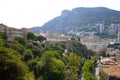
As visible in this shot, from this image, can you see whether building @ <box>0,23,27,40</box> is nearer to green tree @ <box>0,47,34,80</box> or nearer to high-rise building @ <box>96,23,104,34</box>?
green tree @ <box>0,47,34,80</box>

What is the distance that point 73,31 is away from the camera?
190 m

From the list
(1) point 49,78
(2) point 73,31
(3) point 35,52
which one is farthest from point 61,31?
(1) point 49,78

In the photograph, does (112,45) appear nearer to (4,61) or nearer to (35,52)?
(35,52)

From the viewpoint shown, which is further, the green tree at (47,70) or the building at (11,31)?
the building at (11,31)

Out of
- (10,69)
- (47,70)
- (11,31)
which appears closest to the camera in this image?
(10,69)

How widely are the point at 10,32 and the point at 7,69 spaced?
1640 inches

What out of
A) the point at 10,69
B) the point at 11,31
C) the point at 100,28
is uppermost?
the point at 100,28

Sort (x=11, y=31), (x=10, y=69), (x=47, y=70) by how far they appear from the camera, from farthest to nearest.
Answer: (x=11, y=31) → (x=47, y=70) → (x=10, y=69)

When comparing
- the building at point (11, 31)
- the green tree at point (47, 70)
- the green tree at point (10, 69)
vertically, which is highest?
the building at point (11, 31)

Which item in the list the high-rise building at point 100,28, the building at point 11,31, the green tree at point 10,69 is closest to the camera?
the green tree at point 10,69

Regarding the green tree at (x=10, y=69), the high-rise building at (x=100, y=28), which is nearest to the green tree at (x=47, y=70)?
the green tree at (x=10, y=69)

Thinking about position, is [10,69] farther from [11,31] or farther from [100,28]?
[100,28]

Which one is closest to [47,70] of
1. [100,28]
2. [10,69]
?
[10,69]

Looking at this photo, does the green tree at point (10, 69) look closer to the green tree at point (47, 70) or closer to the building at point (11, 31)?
the green tree at point (47, 70)
